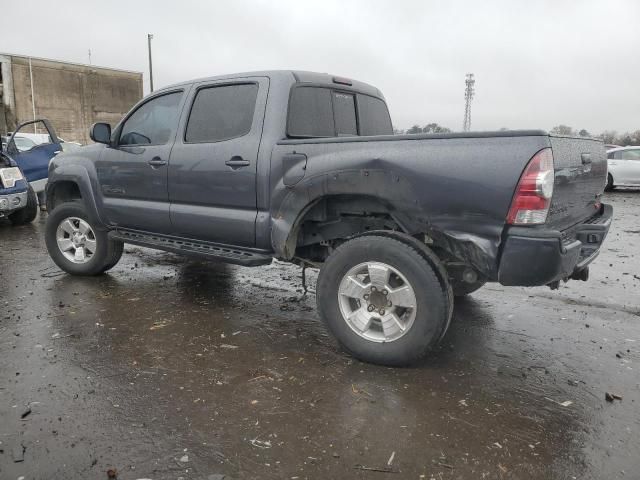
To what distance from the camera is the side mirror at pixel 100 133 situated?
16.6ft

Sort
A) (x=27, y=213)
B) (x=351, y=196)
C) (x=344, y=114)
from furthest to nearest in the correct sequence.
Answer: (x=27, y=213) < (x=344, y=114) < (x=351, y=196)

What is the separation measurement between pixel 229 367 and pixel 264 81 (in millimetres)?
2216

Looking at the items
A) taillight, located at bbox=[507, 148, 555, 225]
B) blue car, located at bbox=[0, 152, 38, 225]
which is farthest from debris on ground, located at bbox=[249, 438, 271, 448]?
blue car, located at bbox=[0, 152, 38, 225]

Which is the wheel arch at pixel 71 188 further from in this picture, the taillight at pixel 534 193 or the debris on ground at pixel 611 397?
the debris on ground at pixel 611 397

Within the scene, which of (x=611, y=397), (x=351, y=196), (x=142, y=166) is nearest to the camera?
(x=611, y=397)

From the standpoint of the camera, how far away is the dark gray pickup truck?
295cm

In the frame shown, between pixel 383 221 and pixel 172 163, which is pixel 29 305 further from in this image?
pixel 383 221

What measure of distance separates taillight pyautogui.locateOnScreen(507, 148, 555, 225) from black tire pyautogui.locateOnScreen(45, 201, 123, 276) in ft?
13.6

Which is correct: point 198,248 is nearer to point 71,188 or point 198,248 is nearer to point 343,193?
point 343,193

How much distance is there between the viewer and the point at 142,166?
4.79 meters

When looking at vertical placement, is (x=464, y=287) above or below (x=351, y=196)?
below

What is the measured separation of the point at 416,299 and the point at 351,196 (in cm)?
87

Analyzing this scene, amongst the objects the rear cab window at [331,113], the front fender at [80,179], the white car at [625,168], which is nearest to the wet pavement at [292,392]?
the front fender at [80,179]

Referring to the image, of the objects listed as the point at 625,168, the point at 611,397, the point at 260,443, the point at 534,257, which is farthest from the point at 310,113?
the point at 625,168
